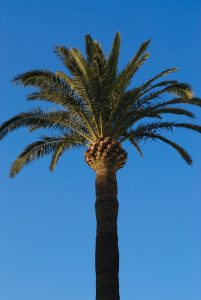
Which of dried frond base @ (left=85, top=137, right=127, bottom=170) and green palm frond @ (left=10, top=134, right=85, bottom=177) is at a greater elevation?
green palm frond @ (left=10, top=134, right=85, bottom=177)

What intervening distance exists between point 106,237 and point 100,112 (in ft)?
14.3

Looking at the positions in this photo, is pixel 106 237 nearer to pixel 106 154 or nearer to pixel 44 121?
pixel 106 154

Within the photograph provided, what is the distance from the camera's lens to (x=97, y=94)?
64.6 feet

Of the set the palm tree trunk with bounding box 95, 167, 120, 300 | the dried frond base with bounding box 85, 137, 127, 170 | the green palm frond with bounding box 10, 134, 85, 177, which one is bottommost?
the palm tree trunk with bounding box 95, 167, 120, 300

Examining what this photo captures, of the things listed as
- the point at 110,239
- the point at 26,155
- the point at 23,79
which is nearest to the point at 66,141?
the point at 26,155

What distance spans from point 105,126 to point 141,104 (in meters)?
1.53

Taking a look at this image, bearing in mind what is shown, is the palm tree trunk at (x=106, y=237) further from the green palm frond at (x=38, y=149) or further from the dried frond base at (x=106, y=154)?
the green palm frond at (x=38, y=149)

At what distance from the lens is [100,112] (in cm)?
1973

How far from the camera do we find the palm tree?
63.4 ft

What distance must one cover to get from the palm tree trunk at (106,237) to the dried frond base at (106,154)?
280mm

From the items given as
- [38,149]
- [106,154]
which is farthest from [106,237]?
[38,149]

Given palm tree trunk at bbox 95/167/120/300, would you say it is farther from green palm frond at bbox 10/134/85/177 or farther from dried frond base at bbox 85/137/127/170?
green palm frond at bbox 10/134/85/177

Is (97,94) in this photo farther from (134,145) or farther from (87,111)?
(134,145)

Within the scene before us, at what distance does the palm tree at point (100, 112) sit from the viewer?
19.3m
